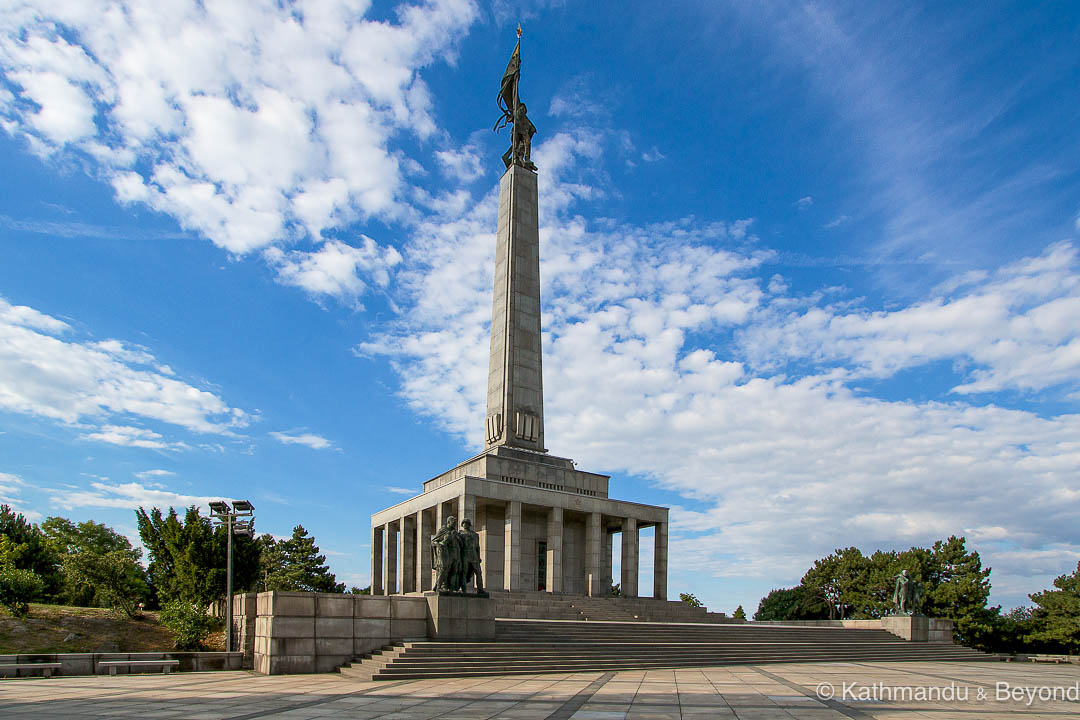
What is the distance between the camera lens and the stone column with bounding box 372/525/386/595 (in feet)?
139

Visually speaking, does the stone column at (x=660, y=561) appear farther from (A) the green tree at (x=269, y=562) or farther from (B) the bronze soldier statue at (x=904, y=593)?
(A) the green tree at (x=269, y=562)

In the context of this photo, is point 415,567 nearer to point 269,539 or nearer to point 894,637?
point 269,539

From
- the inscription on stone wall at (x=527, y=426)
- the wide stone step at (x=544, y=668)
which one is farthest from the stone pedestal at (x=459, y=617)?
the inscription on stone wall at (x=527, y=426)

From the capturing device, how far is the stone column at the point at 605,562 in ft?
128

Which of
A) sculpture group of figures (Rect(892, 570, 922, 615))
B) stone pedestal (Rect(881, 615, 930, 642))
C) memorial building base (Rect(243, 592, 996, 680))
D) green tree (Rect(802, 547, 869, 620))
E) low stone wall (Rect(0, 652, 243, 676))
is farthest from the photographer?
green tree (Rect(802, 547, 869, 620))

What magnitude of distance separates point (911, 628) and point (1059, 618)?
16.2 meters

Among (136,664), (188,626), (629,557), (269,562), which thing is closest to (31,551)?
(269,562)

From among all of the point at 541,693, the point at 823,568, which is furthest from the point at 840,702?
the point at 823,568

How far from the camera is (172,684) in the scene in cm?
1728

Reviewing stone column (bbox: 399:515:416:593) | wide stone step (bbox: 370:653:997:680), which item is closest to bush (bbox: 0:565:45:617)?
stone column (bbox: 399:515:416:593)

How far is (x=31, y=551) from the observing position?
46344mm

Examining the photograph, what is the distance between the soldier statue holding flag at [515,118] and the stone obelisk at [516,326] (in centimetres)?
95

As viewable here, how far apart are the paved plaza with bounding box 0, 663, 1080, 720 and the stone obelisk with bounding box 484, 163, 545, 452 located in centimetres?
1938

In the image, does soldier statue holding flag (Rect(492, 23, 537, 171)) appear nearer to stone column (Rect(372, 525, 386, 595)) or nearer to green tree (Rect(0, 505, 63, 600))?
stone column (Rect(372, 525, 386, 595))
